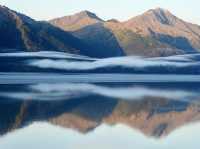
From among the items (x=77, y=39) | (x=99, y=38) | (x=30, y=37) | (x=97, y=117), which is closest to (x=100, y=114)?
(x=97, y=117)

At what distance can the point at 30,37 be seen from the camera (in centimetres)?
13000

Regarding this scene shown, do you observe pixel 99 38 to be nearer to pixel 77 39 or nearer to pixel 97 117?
pixel 77 39

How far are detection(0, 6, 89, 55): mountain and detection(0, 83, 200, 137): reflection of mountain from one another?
3529 inches

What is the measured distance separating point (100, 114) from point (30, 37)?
353 feet

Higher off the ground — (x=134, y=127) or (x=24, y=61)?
(x=134, y=127)

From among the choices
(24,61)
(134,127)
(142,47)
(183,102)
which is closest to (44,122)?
(134,127)

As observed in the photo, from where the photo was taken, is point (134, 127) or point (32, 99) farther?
point (32, 99)

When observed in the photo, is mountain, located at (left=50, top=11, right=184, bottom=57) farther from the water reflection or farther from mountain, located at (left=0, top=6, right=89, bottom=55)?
the water reflection

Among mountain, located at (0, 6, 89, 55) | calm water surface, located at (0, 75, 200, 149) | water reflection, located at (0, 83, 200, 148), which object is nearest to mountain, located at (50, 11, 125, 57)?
mountain, located at (0, 6, 89, 55)

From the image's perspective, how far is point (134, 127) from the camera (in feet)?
64.4

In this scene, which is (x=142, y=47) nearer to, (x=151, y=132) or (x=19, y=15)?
(x=19, y=15)

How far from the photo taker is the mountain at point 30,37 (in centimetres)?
12438

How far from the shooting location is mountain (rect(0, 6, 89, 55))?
124375 mm

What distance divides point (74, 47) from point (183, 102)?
107 metres
